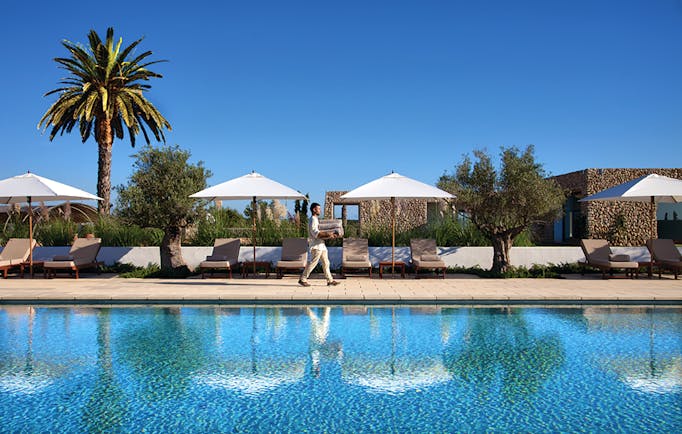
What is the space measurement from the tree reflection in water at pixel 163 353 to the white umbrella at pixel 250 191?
4420 mm

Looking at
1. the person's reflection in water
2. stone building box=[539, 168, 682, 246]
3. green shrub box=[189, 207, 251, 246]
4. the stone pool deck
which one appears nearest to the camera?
the person's reflection in water

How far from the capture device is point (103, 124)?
23.5 meters

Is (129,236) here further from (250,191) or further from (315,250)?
(315,250)

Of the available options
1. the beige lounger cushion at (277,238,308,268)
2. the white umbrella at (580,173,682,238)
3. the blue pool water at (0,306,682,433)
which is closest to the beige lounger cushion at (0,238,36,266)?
the blue pool water at (0,306,682,433)

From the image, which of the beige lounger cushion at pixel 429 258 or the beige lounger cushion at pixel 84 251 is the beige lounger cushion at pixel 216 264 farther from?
the beige lounger cushion at pixel 429 258

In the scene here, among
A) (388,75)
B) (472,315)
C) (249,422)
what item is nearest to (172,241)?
(472,315)

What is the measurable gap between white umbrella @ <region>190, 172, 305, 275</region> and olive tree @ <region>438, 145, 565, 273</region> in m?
3.92

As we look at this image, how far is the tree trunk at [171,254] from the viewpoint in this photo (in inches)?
498

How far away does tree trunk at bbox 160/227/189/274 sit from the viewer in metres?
12.7

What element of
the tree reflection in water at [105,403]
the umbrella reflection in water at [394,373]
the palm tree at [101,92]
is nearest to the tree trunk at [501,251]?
the umbrella reflection in water at [394,373]

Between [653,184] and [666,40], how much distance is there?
4.97 metres

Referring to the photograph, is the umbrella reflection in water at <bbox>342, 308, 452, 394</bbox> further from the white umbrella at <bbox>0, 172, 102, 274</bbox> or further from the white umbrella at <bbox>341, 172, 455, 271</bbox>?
the white umbrella at <bbox>0, 172, 102, 274</bbox>

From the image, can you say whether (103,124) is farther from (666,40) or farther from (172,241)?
(666,40)

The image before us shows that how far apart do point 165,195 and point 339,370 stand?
8078 mm
